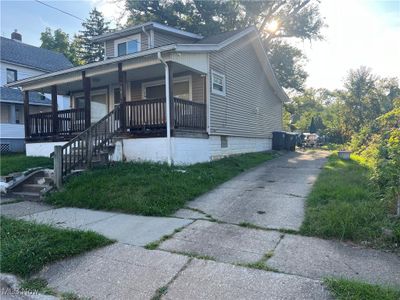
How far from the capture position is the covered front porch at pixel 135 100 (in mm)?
10062

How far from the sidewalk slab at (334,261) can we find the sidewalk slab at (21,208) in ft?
16.8

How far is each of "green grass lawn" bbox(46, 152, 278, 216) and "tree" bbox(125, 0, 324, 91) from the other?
18561 mm

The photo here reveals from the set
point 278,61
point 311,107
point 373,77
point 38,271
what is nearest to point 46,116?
point 38,271

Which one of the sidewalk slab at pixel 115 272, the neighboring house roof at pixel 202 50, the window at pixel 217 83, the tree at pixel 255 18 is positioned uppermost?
the tree at pixel 255 18

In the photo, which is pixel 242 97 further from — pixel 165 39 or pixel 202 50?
pixel 165 39

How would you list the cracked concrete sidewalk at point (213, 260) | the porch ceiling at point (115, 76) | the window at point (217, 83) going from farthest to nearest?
the window at point (217, 83), the porch ceiling at point (115, 76), the cracked concrete sidewalk at point (213, 260)

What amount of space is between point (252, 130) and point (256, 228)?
36.1 ft

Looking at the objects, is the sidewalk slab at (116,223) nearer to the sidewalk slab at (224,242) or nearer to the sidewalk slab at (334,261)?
the sidewalk slab at (224,242)

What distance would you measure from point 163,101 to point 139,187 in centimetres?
367

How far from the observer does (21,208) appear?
6.92m

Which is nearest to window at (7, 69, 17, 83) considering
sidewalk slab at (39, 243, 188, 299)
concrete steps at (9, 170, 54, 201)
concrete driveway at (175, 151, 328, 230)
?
concrete steps at (9, 170, 54, 201)

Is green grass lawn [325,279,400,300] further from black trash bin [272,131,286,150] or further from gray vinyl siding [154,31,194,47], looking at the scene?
black trash bin [272,131,286,150]

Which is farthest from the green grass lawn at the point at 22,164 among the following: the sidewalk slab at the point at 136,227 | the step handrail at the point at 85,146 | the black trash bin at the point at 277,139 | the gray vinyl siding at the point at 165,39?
the black trash bin at the point at 277,139

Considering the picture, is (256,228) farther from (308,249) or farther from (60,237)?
(60,237)
